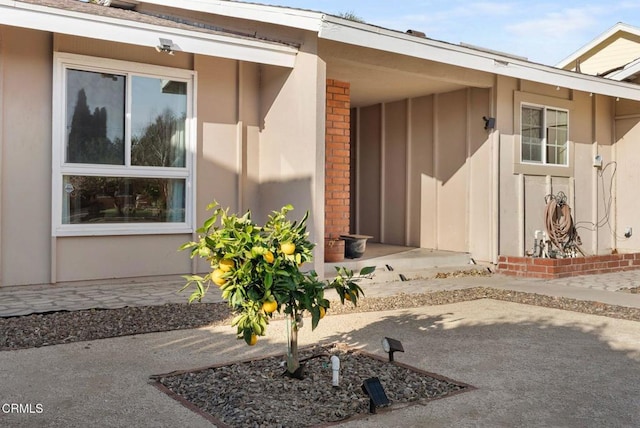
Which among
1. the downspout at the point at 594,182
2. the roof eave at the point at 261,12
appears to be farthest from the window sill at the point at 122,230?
the downspout at the point at 594,182

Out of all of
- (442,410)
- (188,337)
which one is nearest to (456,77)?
(188,337)

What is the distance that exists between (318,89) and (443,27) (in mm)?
33456

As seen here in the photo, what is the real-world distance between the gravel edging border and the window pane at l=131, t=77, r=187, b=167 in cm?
209

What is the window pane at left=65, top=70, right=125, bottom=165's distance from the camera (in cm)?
685

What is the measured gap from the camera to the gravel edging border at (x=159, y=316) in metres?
4.86

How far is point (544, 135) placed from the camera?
10547 mm

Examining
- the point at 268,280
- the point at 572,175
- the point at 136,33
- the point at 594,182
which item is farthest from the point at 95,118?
the point at 594,182

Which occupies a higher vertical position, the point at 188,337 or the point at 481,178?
the point at 481,178

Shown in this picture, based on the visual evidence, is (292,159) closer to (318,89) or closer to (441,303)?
(318,89)

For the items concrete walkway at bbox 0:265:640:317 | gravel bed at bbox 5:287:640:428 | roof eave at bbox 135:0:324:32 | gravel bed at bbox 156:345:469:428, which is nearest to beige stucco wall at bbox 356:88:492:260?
concrete walkway at bbox 0:265:640:317

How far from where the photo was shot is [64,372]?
3.94 meters

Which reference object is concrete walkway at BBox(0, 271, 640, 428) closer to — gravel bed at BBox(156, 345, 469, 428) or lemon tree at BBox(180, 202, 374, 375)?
gravel bed at BBox(156, 345, 469, 428)

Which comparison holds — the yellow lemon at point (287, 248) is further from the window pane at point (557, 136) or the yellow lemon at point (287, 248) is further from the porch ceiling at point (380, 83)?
the window pane at point (557, 136)

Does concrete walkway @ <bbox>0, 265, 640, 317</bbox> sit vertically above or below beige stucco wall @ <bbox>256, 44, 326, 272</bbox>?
below
